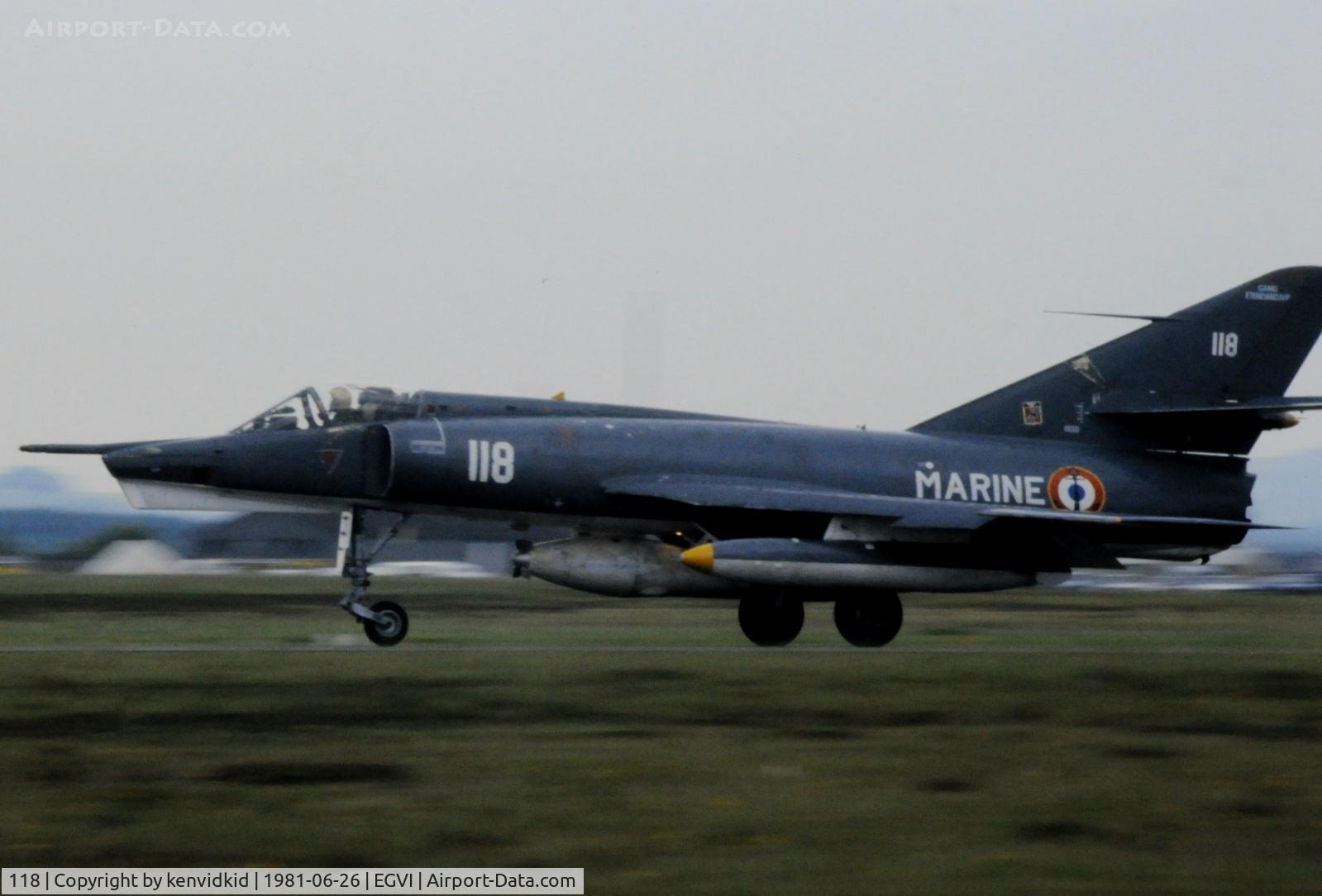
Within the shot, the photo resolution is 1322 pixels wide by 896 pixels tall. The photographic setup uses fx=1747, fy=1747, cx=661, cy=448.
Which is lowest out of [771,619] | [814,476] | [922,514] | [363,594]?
[771,619]

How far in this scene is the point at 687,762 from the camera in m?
9.58

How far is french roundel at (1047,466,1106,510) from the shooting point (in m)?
20.3

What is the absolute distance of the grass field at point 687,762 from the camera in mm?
7293

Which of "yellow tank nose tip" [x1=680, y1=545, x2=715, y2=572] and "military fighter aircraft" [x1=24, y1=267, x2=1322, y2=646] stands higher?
"military fighter aircraft" [x1=24, y1=267, x2=1322, y2=646]

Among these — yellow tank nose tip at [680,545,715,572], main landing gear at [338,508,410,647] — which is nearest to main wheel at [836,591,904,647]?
yellow tank nose tip at [680,545,715,572]

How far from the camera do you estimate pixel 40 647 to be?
16703mm

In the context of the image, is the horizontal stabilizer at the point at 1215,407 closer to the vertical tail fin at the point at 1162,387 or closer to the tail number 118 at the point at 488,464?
the vertical tail fin at the point at 1162,387

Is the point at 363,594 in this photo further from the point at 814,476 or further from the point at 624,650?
the point at 814,476

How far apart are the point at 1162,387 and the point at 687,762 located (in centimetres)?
1302

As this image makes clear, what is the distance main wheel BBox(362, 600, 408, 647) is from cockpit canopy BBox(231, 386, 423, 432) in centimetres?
216

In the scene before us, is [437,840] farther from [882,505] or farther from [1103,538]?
[1103,538]

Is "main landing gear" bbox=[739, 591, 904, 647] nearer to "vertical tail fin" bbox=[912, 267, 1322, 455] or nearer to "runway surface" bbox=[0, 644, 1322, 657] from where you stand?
"runway surface" bbox=[0, 644, 1322, 657]

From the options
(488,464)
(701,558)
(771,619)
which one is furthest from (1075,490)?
(488,464)

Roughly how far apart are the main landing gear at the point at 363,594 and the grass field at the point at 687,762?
349 mm
